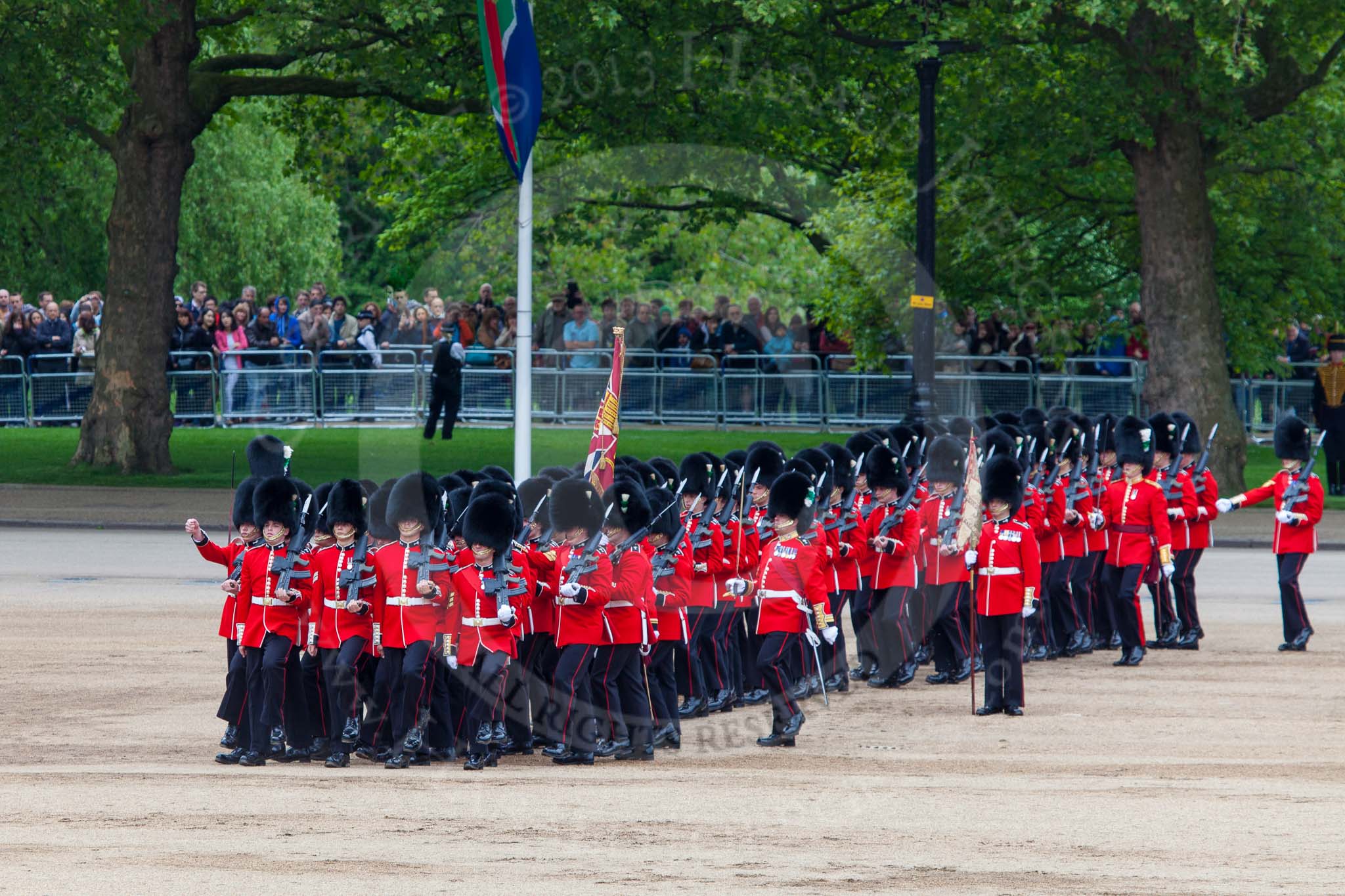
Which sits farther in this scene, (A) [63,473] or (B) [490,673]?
(A) [63,473]

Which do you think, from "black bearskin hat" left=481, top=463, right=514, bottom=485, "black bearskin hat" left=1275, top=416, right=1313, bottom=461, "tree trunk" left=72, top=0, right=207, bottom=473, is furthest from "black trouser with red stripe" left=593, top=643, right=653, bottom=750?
"tree trunk" left=72, top=0, right=207, bottom=473

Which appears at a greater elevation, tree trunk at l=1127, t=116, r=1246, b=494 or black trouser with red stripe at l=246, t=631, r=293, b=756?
tree trunk at l=1127, t=116, r=1246, b=494

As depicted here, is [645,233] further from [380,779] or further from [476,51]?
[380,779]

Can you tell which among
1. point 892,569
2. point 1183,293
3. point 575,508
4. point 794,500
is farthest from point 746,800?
point 1183,293

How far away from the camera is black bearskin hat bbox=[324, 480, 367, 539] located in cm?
1060

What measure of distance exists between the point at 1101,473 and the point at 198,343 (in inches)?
584

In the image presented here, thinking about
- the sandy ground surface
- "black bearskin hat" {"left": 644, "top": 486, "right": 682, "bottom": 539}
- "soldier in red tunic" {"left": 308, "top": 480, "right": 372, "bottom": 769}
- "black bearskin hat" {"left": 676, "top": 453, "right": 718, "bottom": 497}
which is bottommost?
the sandy ground surface

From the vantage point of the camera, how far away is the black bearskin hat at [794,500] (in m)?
11.2

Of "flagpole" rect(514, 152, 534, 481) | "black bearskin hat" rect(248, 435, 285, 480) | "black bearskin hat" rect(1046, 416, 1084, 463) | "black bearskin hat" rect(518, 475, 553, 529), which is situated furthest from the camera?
"flagpole" rect(514, 152, 534, 481)

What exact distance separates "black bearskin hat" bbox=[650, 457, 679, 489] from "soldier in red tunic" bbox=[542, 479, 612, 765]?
1.43 m

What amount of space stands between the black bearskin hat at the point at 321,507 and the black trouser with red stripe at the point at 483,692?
1.06 metres

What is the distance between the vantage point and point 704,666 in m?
12.3

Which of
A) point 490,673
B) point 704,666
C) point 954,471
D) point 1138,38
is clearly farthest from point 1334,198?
point 490,673

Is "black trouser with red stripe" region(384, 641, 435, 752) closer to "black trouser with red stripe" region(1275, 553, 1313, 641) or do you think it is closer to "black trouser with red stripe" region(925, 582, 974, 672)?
"black trouser with red stripe" region(925, 582, 974, 672)
